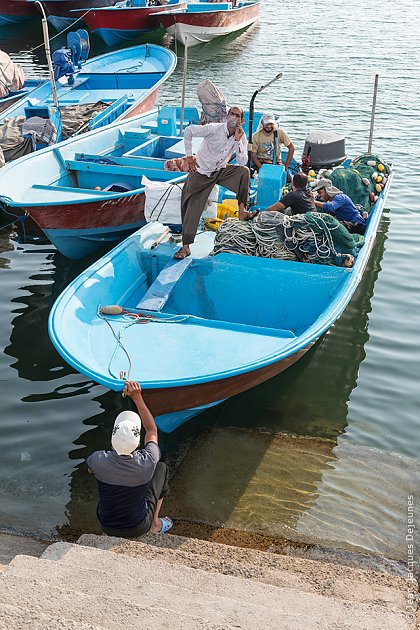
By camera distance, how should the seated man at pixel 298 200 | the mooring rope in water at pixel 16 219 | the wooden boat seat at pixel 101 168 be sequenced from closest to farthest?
the seated man at pixel 298 200
the wooden boat seat at pixel 101 168
the mooring rope in water at pixel 16 219

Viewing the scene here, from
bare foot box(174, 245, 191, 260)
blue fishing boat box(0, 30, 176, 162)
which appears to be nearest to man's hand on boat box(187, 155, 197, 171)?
bare foot box(174, 245, 191, 260)

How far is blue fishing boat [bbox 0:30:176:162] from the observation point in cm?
1247

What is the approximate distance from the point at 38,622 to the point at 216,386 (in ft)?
9.86

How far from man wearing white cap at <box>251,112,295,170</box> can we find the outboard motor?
59 centimetres

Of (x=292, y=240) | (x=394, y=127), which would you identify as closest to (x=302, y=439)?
(x=292, y=240)

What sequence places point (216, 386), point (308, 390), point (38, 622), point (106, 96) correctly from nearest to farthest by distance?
point (38, 622)
point (216, 386)
point (308, 390)
point (106, 96)

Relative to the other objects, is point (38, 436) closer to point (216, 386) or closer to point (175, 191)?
point (216, 386)

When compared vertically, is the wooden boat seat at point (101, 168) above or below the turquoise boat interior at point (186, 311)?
above

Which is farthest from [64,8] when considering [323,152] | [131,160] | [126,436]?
[126,436]

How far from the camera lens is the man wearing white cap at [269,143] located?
10664 millimetres

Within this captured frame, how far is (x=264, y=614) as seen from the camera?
144 inches

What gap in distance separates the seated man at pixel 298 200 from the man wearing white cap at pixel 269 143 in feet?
7.19

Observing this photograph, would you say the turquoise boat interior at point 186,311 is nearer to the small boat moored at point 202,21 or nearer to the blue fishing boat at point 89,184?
the blue fishing boat at point 89,184

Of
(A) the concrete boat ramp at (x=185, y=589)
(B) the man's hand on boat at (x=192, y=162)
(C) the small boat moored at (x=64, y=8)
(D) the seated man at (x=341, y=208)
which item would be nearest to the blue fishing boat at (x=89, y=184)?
(B) the man's hand on boat at (x=192, y=162)
